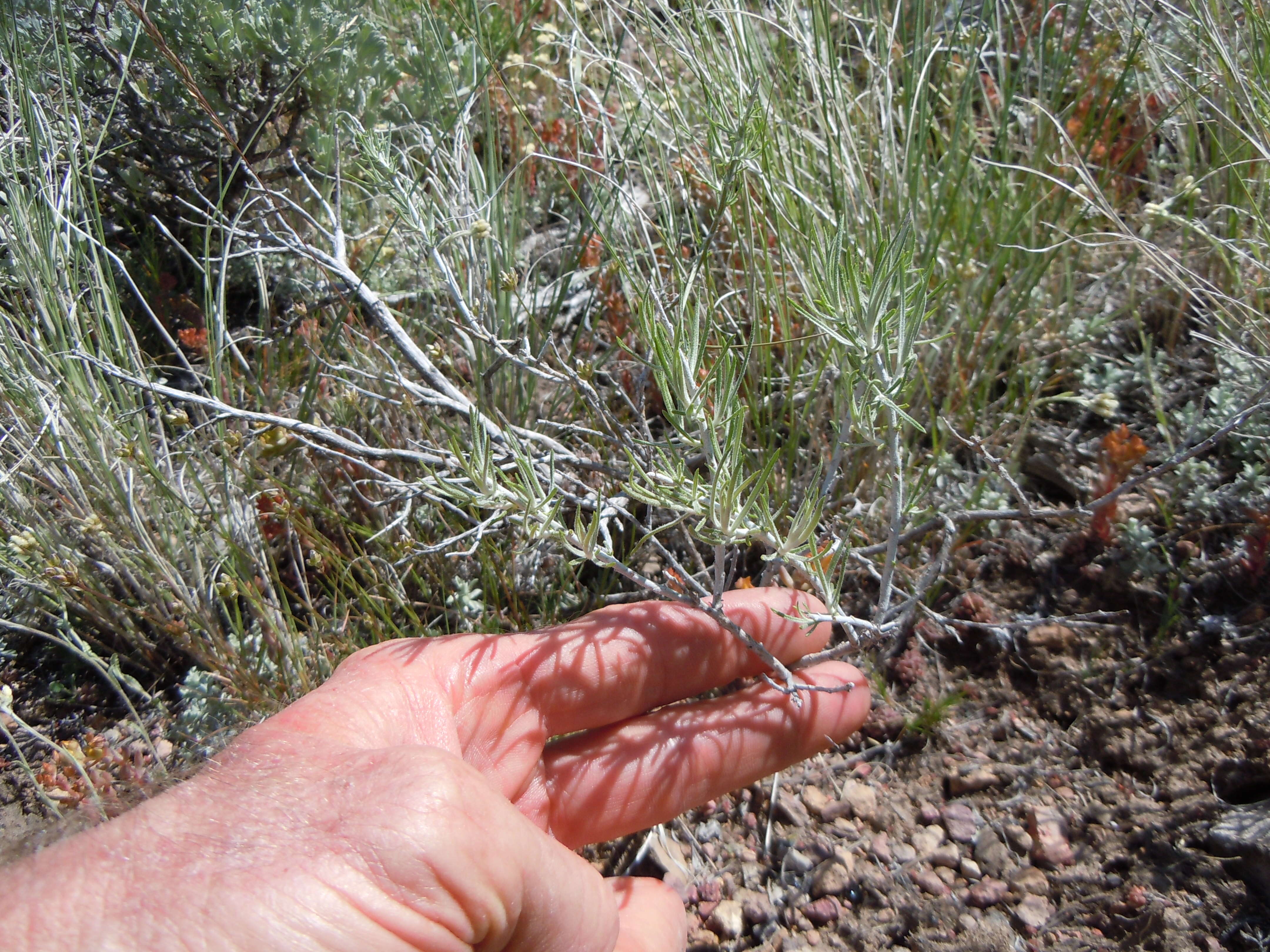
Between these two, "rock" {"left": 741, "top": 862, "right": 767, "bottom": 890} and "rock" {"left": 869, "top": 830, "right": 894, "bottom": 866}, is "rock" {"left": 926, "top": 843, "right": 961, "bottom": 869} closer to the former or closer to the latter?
"rock" {"left": 869, "top": 830, "right": 894, "bottom": 866}

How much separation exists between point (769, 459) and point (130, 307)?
2.47 metres

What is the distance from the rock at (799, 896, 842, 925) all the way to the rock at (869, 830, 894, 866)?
0.44ft

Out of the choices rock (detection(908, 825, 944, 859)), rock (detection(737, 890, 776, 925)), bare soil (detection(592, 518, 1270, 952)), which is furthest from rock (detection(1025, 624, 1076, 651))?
rock (detection(737, 890, 776, 925))

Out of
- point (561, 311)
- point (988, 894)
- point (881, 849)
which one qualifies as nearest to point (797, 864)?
point (881, 849)

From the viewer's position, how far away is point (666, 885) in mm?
1911

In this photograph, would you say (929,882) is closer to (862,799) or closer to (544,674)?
(862,799)

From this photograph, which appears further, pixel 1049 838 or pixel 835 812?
pixel 835 812

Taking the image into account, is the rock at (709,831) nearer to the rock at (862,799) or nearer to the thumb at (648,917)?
the thumb at (648,917)

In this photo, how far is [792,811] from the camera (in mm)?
2000

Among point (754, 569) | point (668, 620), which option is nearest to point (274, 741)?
point (668, 620)

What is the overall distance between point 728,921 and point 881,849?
38 cm

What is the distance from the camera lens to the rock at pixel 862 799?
1.96 meters

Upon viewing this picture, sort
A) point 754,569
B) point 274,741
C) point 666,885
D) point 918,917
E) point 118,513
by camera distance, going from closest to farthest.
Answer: point 274,741 < point 918,917 < point 666,885 < point 118,513 < point 754,569

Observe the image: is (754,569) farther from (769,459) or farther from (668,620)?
(769,459)
